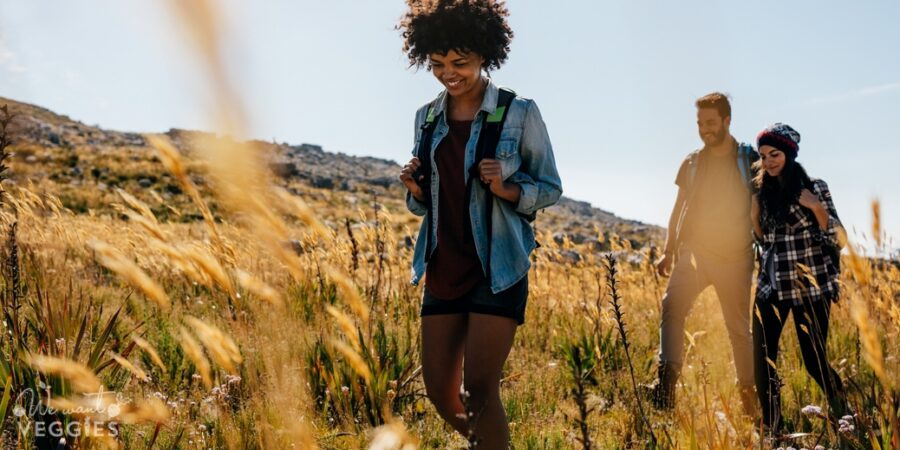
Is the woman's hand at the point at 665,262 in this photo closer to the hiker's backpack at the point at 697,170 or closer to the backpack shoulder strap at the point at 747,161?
the hiker's backpack at the point at 697,170

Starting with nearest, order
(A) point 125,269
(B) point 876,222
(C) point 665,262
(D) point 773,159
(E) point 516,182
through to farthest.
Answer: (A) point 125,269
(B) point 876,222
(E) point 516,182
(D) point 773,159
(C) point 665,262

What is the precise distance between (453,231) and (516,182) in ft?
1.03

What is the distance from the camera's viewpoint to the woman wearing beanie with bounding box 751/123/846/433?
3514 mm

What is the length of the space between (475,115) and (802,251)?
2.24 meters

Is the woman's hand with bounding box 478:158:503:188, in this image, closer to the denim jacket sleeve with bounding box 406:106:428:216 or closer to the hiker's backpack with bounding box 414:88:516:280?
the hiker's backpack with bounding box 414:88:516:280

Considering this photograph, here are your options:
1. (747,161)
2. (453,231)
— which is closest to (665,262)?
(747,161)

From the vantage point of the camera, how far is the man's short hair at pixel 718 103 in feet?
13.1

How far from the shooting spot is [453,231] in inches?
99.2

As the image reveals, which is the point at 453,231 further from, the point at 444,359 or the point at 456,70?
the point at 456,70

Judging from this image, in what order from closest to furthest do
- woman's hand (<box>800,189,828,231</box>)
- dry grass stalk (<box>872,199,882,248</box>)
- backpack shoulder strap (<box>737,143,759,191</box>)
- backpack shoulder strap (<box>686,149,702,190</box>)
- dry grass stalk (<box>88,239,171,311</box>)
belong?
dry grass stalk (<box>88,239,171,311</box>) → dry grass stalk (<box>872,199,882,248</box>) → woman's hand (<box>800,189,828,231</box>) → backpack shoulder strap (<box>737,143,759,191</box>) → backpack shoulder strap (<box>686,149,702,190</box>)

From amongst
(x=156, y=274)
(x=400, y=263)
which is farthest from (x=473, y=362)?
(x=156, y=274)

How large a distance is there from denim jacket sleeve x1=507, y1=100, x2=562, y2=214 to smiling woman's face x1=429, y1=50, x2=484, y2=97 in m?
0.26

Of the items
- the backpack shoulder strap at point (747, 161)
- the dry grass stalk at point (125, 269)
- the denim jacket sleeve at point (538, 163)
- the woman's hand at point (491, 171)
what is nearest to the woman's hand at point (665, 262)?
the backpack shoulder strap at point (747, 161)

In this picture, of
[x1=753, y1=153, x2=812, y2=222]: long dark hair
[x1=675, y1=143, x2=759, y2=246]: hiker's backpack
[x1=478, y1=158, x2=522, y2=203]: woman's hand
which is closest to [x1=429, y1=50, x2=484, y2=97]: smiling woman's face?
[x1=478, y1=158, x2=522, y2=203]: woman's hand
